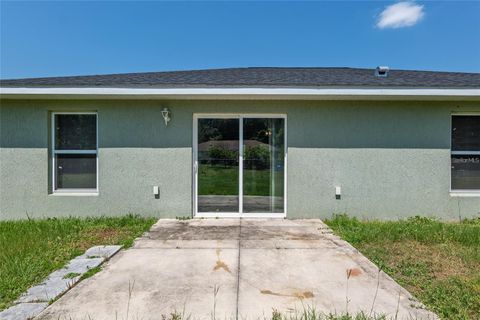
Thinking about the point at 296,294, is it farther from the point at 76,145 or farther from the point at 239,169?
the point at 76,145

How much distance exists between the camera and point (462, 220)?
6.30 meters

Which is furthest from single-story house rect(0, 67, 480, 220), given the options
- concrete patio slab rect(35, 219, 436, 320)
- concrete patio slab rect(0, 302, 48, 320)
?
concrete patio slab rect(0, 302, 48, 320)

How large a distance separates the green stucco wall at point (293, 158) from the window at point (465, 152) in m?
0.26

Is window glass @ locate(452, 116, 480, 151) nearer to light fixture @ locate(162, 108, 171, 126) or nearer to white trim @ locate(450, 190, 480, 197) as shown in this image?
white trim @ locate(450, 190, 480, 197)

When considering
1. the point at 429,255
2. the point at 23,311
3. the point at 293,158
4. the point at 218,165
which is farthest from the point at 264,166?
the point at 23,311

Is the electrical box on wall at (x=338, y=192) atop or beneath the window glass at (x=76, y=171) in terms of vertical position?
beneath

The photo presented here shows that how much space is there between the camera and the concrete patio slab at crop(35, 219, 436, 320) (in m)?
2.68

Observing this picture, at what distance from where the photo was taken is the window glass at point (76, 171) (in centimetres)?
645

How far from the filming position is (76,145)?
6445 mm

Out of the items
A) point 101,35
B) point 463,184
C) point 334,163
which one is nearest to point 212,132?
point 334,163

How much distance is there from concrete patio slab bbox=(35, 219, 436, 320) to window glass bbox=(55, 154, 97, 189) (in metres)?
2.59

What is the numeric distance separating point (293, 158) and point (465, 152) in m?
4.14

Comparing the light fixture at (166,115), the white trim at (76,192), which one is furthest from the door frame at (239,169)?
the white trim at (76,192)

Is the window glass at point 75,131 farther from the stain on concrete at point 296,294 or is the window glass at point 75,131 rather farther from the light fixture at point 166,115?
the stain on concrete at point 296,294
